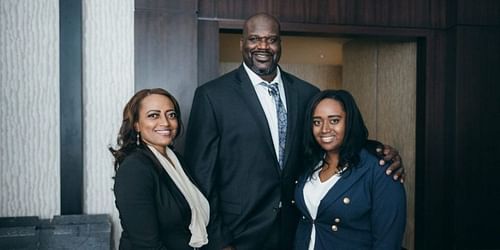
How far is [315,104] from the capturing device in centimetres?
181

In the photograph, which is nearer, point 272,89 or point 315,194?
point 315,194

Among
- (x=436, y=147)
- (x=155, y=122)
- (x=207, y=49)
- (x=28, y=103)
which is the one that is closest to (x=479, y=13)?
(x=436, y=147)

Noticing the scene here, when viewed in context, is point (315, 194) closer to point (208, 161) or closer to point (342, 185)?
point (342, 185)

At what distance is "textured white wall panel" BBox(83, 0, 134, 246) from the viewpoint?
239cm

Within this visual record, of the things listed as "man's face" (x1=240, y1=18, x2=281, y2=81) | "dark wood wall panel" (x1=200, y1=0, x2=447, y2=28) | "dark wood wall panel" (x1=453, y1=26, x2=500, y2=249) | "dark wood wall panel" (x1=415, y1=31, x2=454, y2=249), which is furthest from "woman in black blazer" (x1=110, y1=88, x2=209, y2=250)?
"dark wood wall panel" (x1=453, y1=26, x2=500, y2=249)

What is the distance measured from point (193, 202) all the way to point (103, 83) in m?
1.09

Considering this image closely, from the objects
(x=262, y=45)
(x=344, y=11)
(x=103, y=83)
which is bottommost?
(x=103, y=83)

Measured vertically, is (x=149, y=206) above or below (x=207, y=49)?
below

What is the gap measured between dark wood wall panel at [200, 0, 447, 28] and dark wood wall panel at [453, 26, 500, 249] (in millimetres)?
282

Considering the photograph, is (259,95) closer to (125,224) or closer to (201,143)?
(201,143)

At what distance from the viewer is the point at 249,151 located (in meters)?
1.93

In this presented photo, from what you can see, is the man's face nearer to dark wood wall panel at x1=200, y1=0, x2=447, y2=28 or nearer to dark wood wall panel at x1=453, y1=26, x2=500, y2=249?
dark wood wall panel at x1=200, y1=0, x2=447, y2=28

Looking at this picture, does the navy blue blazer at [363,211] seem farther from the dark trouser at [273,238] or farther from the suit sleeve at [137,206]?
the suit sleeve at [137,206]

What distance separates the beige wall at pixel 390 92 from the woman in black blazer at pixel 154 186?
6.66 ft
